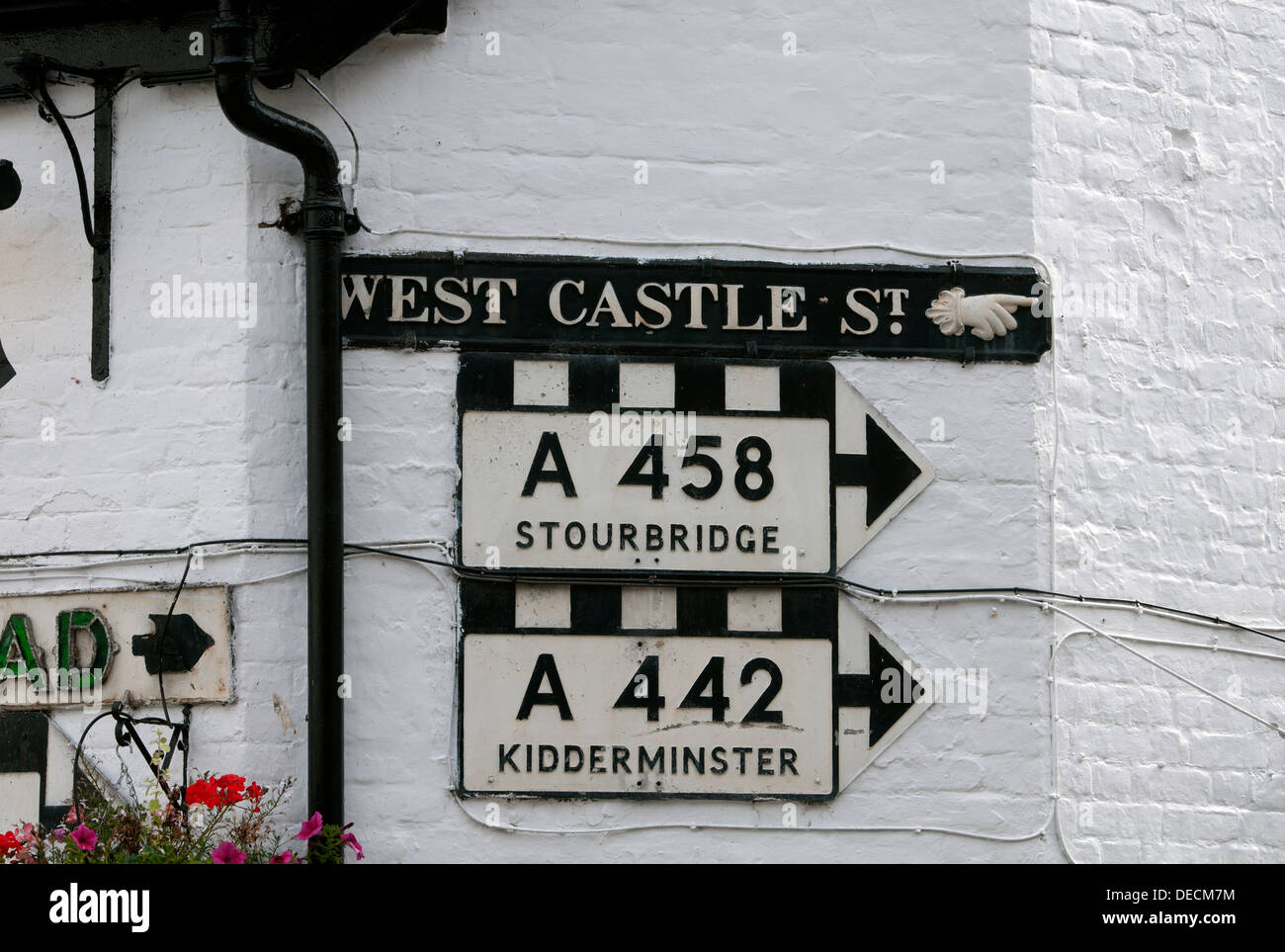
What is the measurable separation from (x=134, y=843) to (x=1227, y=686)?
344 centimetres

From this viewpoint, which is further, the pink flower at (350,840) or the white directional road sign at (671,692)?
the white directional road sign at (671,692)


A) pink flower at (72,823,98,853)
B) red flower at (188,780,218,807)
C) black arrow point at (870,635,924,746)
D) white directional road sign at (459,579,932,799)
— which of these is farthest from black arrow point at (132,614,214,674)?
black arrow point at (870,635,924,746)

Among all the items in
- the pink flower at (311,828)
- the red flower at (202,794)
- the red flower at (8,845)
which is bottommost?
the red flower at (8,845)

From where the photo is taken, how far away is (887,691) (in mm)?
5684

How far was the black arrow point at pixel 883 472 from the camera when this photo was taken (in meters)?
5.77

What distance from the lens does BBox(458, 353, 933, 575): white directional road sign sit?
567cm

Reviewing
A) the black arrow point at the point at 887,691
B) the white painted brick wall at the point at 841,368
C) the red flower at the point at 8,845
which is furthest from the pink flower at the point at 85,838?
the black arrow point at the point at 887,691

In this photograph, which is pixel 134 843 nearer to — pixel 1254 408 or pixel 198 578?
pixel 198 578

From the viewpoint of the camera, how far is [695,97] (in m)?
5.91

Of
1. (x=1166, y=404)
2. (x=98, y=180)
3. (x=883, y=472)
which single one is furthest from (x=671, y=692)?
(x=98, y=180)

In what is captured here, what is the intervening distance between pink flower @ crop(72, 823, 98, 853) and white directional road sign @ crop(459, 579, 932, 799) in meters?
1.08

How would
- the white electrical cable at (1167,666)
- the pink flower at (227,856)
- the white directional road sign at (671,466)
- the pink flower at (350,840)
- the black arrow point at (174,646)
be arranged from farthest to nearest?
the white electrical cable at (1167,666) → the white directional road sign at (671,466) → the black arrow point at (174,646) → the pink flower at (350,840) → the pink flower at (227,856)

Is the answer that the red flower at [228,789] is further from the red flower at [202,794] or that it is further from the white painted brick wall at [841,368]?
the white painted brick wall at [841,368]

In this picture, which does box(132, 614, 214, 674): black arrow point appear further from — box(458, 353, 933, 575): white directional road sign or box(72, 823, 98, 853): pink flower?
box(458, 353, 933, 575): white directional road sign
